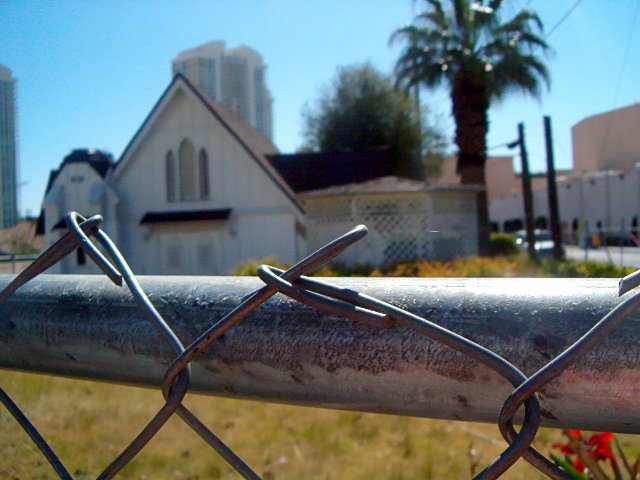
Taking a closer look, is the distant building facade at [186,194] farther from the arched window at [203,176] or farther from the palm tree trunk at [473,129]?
the palm tree trunk at [473,129]

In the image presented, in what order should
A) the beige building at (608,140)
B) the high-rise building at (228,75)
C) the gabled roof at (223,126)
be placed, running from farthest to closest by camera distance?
the high-rise building at (228,75), the gabled roof at (223,126), the beige building at (608,140)

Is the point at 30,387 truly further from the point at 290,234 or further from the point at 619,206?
the point at 619,206

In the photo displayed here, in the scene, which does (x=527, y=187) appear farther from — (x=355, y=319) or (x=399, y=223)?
(x=355, y=319)

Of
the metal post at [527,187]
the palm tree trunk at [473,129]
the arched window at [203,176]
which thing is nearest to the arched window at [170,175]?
the arched window at [203,176]

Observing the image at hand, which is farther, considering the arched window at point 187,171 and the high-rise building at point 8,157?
the arched window at point 187,171

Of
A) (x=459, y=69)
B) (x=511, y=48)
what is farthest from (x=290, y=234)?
(x=511, y=48)

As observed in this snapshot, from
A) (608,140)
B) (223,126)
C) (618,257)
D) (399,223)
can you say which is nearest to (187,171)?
(223,126)

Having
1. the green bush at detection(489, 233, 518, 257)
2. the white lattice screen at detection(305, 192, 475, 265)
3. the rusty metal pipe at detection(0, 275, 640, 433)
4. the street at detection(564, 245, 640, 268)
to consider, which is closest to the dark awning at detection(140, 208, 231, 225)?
the white lattice screen at detection(305, 192, 475, 265)
